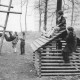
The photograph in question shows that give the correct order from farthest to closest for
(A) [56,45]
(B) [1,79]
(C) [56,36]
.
A: (A) [56,45]
(C) [56,36]
(B) [1,79]

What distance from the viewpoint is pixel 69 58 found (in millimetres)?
9211

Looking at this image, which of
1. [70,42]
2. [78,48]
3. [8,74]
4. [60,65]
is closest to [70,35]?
[70,42]

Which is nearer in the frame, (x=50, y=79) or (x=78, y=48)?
(x=50, y=79)

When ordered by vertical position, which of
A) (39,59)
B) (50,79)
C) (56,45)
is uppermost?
(56,45)

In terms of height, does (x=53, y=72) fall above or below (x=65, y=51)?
below

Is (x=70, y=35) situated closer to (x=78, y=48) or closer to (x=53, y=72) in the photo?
(x=78, y=48)

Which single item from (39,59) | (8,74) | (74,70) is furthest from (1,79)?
(74,70)

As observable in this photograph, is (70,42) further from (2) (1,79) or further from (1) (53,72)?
(2) (1,79)

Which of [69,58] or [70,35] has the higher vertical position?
[70,35]

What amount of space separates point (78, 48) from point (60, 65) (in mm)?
1273

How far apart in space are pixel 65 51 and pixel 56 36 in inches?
33.9

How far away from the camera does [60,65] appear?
9547mm

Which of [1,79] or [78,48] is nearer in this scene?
[1,79]

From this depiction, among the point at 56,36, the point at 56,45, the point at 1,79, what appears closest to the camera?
the point at 1,79
